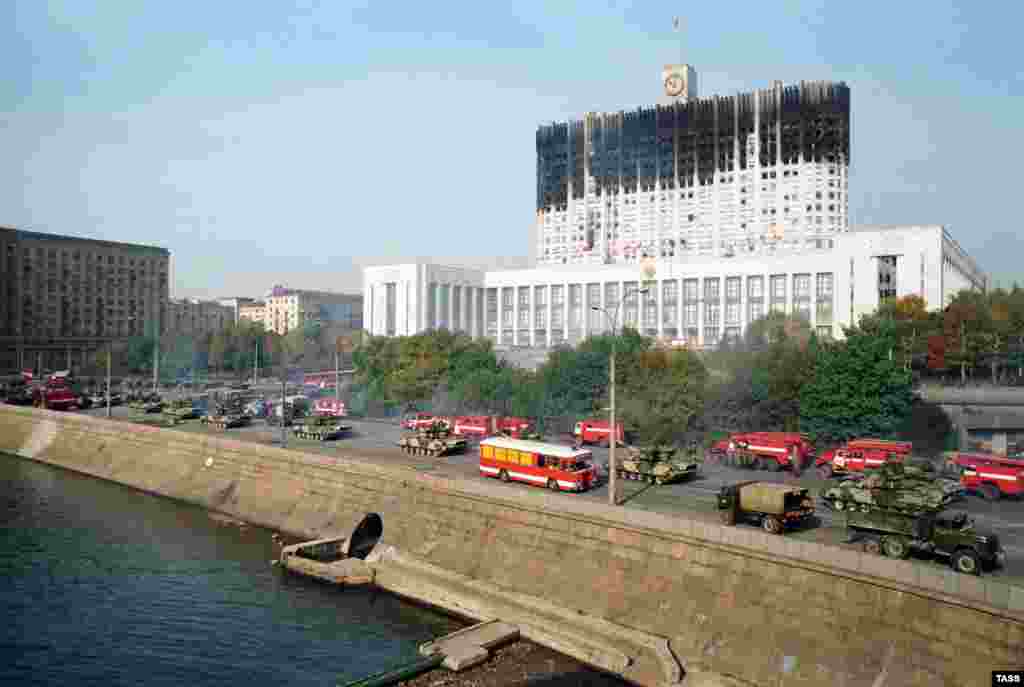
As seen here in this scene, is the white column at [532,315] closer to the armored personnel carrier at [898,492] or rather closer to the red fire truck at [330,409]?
the red fire truck at [330,409]

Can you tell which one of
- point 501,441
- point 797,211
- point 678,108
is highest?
point 678,108

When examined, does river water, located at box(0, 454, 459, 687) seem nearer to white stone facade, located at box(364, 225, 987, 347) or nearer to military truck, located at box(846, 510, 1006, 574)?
military truck, located at box(846, 510, 1006, 574)

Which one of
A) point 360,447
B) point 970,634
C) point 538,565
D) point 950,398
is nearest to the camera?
point 970,634

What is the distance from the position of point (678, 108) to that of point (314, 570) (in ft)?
536

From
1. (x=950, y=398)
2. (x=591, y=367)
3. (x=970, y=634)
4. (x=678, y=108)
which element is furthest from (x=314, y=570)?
(x=678, y=108)

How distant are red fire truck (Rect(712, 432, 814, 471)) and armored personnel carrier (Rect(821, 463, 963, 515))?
13.4 metres

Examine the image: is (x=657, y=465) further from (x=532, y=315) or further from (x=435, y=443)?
(x=532, y=315)

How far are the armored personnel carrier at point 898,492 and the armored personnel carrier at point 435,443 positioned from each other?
26.9 metres

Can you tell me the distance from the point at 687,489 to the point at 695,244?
144 m

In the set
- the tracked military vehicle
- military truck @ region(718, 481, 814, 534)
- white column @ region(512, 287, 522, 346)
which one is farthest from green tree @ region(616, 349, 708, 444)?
white column @ region(512, 287, 522, 346)

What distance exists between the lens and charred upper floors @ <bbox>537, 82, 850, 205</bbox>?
15738 cm

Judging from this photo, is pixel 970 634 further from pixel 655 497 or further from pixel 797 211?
pixel 797 211

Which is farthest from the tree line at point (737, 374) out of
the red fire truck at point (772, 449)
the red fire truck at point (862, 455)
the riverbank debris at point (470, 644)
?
the riverbank debris at point (470, 644)

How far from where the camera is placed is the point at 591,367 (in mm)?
68312
